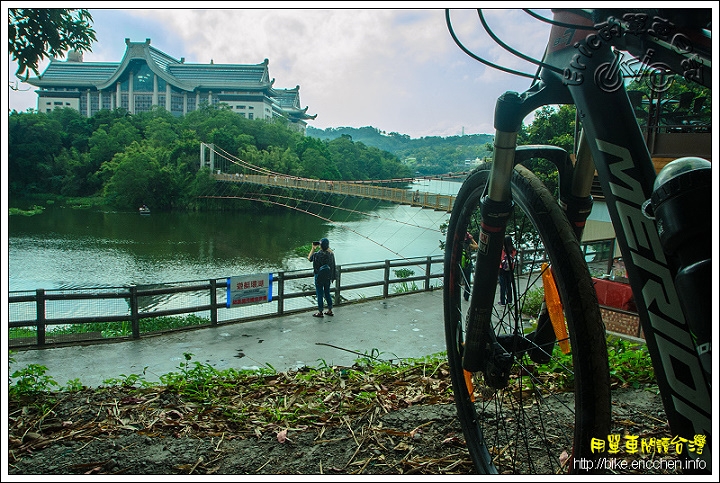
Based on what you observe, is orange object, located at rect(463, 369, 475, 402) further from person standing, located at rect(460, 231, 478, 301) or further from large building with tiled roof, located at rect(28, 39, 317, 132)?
large building with tiled roof, located at rect(28, 39, 317, 132)

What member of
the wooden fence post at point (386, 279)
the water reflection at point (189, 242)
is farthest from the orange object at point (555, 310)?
the water reflection at point (189, 242)

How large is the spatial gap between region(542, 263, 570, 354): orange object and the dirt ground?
0.55 meters

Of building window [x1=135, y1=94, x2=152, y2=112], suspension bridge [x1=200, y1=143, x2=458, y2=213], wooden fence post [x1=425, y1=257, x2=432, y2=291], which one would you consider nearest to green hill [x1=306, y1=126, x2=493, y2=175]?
suspension bridge [x1=200, y1=143, x2=458, y2=213]

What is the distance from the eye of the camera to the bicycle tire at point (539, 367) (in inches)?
36.6

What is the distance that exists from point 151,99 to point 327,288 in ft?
155

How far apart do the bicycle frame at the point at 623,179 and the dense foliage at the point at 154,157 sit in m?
23.5

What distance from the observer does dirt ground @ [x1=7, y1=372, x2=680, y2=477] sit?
5.08 feet

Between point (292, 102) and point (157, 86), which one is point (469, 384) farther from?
point (157, 86)

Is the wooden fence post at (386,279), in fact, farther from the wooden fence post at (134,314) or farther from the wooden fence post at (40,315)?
the wooden fence post at (40,315)

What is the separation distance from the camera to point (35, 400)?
224 cm

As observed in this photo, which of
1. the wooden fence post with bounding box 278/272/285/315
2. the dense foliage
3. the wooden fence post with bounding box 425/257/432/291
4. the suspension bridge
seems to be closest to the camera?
the wooden fence post with bounding box 278/272/285/315

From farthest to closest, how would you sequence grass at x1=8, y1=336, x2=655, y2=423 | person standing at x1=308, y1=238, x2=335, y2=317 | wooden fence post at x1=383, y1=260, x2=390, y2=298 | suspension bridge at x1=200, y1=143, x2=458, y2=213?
suspension bridge at x1=200, y1=143, x2=458, y2=213 < wooden fence post at x1=383, y1=260, x2=390, y2=298 < person standing at x1=308, y1=238, x2=335, y2=317 < grass at x1=8, y1=336, x2=655, y2=423

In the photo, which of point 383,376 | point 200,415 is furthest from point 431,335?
point 200,415

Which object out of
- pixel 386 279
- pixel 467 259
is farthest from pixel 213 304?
pixel 467 259
